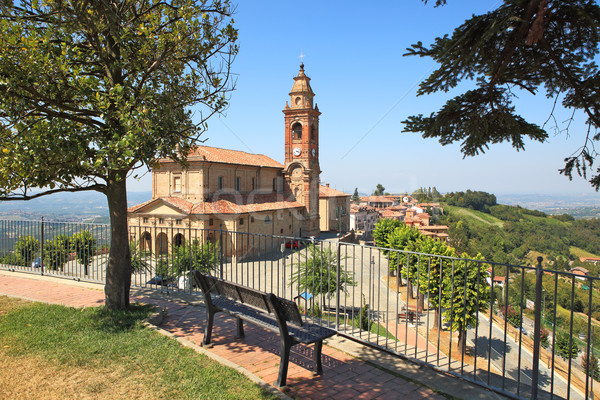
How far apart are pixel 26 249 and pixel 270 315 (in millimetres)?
8447

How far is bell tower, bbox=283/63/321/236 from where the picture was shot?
44.3 metres

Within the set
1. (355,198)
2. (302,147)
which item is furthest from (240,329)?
(355,198)

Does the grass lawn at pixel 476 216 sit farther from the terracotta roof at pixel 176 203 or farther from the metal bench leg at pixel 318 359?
the metal bench leg at pixel 318 359

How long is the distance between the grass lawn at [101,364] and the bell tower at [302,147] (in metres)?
39.2

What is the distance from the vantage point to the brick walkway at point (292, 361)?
4137mm

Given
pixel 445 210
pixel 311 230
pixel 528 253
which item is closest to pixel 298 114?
pixel 311 230

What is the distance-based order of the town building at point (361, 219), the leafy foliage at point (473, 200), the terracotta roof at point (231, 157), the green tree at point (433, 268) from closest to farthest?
the green tree at point (433, 268)
the terracotta roof at point (231, 157)
the town building at point (361, 219)
the leafy foliage at point (473, 200)

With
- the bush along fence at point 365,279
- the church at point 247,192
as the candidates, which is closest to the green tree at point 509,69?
the bush along fence at point 365,279

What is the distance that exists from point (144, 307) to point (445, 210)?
164m

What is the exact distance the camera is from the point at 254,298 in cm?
485

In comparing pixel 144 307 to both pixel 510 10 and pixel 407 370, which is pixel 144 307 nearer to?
pixel 407 370

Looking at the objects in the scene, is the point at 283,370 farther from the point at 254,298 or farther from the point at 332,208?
the point at 332,208

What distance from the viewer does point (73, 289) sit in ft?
26.8

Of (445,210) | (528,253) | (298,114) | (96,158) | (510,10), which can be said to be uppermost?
(298,114)
